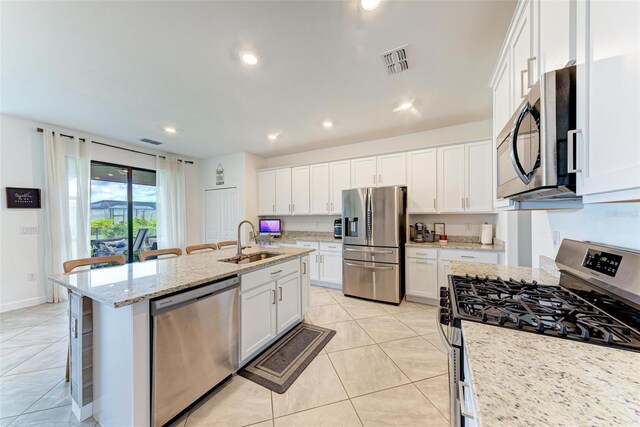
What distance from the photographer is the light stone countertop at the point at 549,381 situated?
1.54 feet

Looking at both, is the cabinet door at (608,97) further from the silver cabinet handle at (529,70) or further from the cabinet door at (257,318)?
the cabinet door at (257,318)

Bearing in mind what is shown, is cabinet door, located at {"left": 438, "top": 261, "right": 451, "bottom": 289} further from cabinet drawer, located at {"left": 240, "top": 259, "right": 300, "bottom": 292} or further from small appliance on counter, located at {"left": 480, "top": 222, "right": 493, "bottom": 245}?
cabinet drawer, located at {"left": 240, "top": 259, "right": 300, "bottom": 292}

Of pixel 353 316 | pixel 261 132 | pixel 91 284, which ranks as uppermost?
pixel 261 132

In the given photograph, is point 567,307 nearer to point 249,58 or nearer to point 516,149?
point 516,149

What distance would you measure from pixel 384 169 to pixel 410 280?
1.77 meters

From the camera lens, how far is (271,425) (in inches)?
57.4

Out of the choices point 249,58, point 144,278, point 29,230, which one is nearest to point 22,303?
point 29,230

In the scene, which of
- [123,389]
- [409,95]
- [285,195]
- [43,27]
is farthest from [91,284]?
[285,195]

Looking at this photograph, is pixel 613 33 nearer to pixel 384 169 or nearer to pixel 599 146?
pixel 599 146

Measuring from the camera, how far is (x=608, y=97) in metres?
0.67

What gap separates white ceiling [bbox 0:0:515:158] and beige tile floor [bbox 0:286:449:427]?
2676 mm

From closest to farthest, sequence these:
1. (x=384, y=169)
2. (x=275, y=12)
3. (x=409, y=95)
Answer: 1. (x=275, y=12)
2. (x=409, y=95)
3. (x=384, y=169)

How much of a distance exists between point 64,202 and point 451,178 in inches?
231

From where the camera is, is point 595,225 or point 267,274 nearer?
point 595,225
